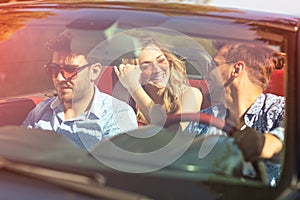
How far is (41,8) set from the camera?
3047 millimetres

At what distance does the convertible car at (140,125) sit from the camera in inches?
94.2

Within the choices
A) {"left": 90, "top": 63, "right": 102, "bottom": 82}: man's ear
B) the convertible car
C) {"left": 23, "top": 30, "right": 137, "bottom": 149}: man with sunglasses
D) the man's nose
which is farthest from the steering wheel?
the man's nose

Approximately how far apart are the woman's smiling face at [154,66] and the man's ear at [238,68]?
0.30 metres

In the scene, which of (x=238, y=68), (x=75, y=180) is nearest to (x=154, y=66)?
(x=238, y=68)

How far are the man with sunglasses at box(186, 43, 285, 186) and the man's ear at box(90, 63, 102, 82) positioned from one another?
1.70 feet

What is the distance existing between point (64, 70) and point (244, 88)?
82 cm

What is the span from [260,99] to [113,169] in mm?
730

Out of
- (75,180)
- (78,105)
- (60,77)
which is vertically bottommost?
(75,180)

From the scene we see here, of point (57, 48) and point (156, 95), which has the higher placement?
point (57, 48)

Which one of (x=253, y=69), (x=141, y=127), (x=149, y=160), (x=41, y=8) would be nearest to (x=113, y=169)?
(x=149, y=160)

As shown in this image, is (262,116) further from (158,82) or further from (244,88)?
(158,82)

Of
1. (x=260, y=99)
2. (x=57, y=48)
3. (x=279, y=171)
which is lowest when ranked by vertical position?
(x=279, y=171)

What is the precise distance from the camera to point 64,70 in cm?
299

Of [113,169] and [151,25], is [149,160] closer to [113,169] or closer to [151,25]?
[113,169]
